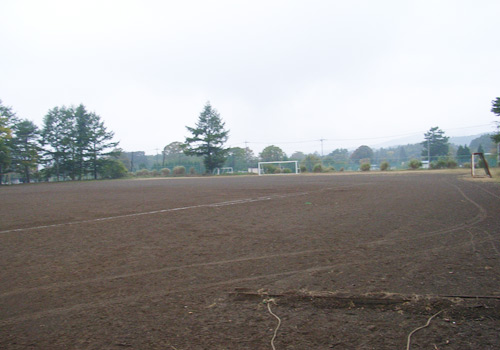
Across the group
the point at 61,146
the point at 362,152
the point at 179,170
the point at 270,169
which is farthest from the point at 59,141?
the point at 362,152

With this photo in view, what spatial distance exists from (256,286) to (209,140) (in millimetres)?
51727

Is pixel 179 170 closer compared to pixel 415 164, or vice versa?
pixel 415 164

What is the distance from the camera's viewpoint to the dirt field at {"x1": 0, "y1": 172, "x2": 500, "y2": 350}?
2283mm

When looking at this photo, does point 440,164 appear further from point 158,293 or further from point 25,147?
point 25,147

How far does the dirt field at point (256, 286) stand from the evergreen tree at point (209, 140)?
4782 cm

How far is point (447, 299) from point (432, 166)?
45582 millimetres

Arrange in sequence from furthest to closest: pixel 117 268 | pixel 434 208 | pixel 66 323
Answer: pixel 434 208
pixel 117 268
pixel 66 323

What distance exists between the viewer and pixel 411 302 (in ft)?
8.91

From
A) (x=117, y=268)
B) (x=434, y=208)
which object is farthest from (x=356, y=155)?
(x=117, y=268)

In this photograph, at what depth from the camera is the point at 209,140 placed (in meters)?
54.1

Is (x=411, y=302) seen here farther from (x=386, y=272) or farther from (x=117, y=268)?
(x=117, y=268)

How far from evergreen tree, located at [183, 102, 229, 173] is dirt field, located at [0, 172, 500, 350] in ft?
157

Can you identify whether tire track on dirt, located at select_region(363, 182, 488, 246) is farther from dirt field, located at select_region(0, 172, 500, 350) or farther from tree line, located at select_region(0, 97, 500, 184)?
tree line, located at select_region(0, 97, 500, 184)

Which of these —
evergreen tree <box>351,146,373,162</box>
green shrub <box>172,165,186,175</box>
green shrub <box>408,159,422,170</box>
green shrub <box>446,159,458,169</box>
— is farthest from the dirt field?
evergreen tree <box>351,146,373,162</box>
